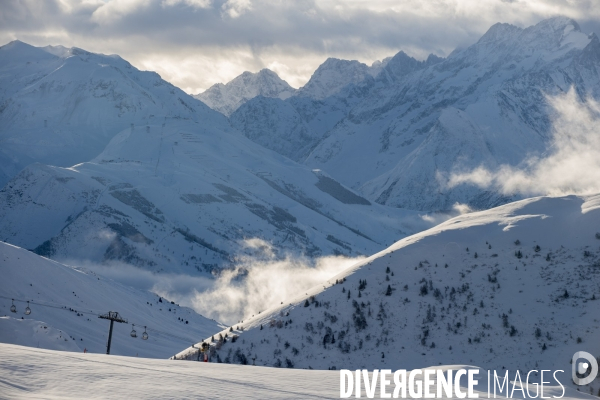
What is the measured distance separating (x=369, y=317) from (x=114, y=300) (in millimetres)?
95942

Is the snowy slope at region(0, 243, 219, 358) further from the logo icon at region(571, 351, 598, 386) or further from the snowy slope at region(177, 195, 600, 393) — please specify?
the logo icon at region(571, 351, 598, 386)

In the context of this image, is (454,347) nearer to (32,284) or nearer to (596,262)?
(596,262)

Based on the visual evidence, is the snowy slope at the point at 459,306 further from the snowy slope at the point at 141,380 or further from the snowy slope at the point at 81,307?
the snowy slope at the point at 81,307

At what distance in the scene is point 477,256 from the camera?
7162cm

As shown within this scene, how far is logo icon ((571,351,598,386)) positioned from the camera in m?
55.8

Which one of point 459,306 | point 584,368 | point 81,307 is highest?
point 81,307

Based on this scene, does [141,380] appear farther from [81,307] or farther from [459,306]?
[81,307]

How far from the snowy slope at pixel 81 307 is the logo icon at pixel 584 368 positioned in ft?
191

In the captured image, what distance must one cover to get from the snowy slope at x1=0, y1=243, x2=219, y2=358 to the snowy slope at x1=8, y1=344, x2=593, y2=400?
187 ft

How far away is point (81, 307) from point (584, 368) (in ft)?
318

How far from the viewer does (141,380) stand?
120 ft

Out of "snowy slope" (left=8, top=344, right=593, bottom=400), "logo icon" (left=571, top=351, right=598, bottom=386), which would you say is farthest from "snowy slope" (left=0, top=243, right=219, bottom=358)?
"logo icon" (left=571, top=351, right=598, bottom=386)

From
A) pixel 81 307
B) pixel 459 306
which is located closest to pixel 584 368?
pixel 459 306

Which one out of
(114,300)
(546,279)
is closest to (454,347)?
(546,279)
